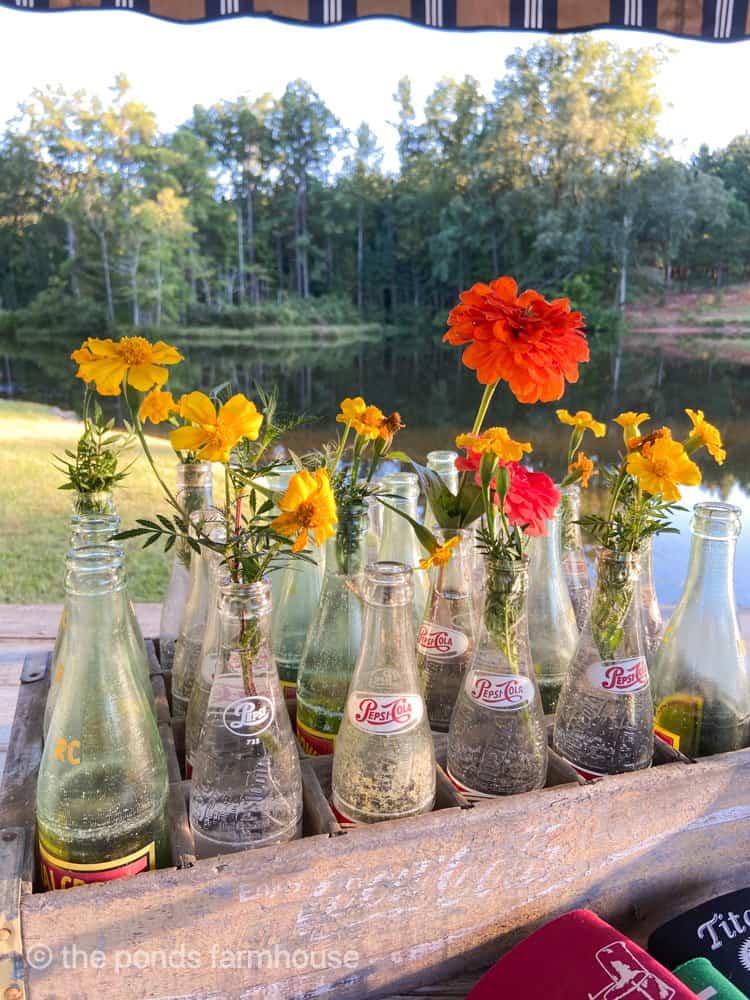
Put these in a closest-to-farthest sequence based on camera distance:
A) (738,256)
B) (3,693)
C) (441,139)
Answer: (3,693), (738,256), (441,139)

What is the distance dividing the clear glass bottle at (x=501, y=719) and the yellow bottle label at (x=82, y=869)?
26 centimetres

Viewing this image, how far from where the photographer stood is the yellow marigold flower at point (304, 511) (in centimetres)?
43

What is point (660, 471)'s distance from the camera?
0.53 meters

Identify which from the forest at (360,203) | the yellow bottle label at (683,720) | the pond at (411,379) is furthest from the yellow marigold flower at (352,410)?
the forest at (360,203)

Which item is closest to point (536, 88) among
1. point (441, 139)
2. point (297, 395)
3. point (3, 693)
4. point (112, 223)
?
point (441, 139)

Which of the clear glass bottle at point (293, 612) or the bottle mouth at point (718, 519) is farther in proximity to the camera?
the clear glass bottle at point (293, 612)

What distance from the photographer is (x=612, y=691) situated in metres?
0.62

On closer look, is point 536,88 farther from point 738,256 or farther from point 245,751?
point 245,751

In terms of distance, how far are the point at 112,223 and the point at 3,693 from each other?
31.7 ft

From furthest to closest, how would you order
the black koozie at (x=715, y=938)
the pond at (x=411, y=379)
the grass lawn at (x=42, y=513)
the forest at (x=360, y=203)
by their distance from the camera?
the forest at (x=360, y=203) < the pond at (x=411, y=379) < the grass lawn at (x=42, y=513) < the black koozie at (x=715, y=938)

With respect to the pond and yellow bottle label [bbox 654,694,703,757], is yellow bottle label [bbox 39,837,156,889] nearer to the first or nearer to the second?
yellow bottle label [bbox 654,694,703,757]

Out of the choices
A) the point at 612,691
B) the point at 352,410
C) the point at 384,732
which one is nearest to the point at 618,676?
the point at 612,691

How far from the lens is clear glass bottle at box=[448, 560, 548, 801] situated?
1.94 feet

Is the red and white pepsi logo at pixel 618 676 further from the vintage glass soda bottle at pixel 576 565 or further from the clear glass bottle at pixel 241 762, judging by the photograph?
the clear glass bottle at pixel 241 762
